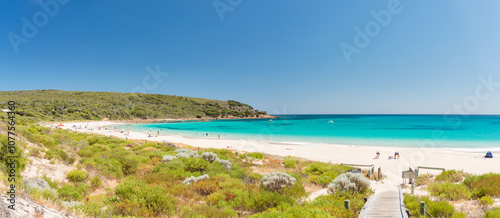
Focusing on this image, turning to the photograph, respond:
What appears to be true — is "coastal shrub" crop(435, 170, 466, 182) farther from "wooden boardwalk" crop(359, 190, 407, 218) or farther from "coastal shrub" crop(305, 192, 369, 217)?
"coastal shrub" crop(305, 192, 369, 217)

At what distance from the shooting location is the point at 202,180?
31.4ft

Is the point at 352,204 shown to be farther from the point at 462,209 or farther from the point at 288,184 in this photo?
the point at 462,209

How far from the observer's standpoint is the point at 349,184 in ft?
29.3

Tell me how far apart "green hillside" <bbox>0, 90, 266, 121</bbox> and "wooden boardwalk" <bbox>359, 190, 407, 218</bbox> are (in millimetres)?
63211

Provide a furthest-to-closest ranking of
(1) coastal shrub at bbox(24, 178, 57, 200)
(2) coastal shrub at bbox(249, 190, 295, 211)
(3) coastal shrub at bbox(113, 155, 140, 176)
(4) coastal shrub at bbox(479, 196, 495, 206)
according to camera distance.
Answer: (3) coastal shrub at bbox(113, 155, 140, 176), (2) coastal shrub at bbox(249, 190, 295, 211), (4) coastal shrub at bbox(479, 196, 495, 206), (1) coastal shrub at bbox(24, 178, 57, 200)

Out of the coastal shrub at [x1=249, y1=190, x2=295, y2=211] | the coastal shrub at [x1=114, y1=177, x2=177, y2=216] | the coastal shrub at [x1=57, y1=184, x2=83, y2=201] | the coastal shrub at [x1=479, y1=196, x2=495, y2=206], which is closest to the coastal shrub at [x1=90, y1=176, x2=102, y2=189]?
the coastal shrub at [x1=57, y1=184, x2=83, y2=201]

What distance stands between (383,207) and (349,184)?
83.6 inches

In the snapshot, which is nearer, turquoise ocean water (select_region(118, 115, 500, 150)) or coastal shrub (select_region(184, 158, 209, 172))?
coastal shrub (select_region(184, 158, 209, 172))

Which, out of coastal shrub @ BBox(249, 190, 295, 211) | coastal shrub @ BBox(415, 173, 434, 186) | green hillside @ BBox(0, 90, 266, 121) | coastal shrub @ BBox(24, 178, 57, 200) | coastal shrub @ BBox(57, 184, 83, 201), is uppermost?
green hillside @ BBox(0, 90, 266, 121)

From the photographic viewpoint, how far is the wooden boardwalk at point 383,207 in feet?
20.4

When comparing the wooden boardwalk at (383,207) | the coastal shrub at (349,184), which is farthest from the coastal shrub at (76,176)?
the wooden boardwalk at (383,207)

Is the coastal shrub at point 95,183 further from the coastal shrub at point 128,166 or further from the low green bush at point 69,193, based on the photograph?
the coastal shrub at point 128,166

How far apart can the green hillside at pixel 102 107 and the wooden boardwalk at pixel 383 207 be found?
2489 inches

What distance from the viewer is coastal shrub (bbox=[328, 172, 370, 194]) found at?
891 cm
